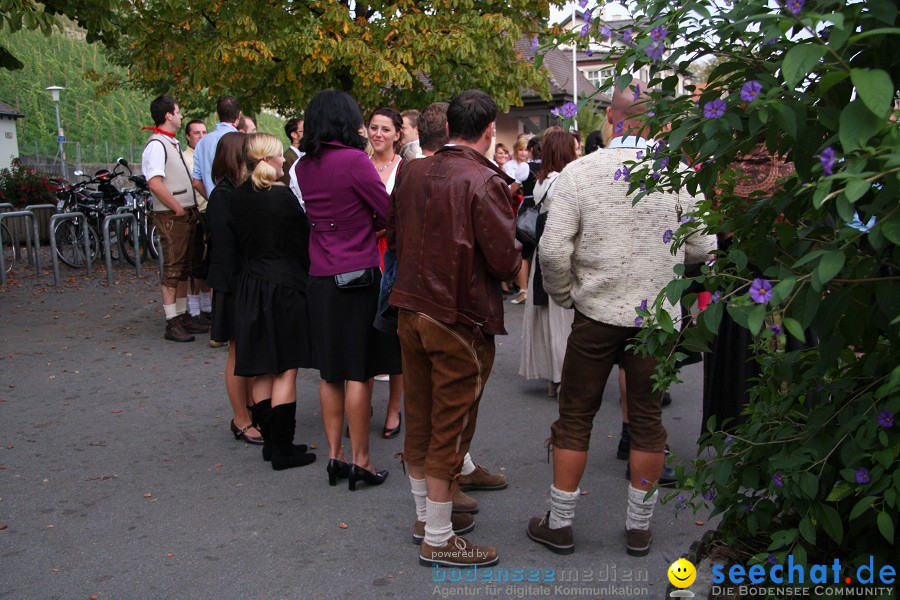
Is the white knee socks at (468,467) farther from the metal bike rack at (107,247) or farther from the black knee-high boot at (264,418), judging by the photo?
the metal bike rack at (107,247)

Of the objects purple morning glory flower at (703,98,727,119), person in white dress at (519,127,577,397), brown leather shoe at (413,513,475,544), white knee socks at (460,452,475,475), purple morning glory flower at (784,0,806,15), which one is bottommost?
brown leather shoe at (413,513,475,544)

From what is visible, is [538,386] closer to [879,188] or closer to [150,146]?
[150,146]

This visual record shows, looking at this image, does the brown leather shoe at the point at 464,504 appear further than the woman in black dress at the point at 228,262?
No

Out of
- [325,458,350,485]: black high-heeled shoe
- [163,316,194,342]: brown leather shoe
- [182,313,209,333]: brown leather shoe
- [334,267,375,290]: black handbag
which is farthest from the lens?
[182,313,209,333]: brown leather shoe

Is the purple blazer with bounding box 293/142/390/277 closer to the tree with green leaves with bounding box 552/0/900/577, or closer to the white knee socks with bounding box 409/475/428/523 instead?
the white knee socks with bounding box 409/475/428/523

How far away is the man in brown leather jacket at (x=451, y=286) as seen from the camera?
375cm

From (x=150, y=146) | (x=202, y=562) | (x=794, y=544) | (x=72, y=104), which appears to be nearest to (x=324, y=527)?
(x=202, y=562)

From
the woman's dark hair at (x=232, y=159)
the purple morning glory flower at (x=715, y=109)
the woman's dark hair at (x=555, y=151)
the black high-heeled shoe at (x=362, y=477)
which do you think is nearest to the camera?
the purple morning glory flower at (x=715, y=109)

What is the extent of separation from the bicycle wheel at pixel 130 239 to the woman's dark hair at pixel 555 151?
960 centimetres

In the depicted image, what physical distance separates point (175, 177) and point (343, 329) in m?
4.59

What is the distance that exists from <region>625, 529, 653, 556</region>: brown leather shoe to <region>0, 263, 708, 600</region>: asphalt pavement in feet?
0.12

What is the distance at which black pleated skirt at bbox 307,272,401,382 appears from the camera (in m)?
4.76

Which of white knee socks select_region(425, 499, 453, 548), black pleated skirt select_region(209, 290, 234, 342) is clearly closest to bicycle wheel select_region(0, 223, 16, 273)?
black pleated skirt select_region(209, 290, 234, 342)

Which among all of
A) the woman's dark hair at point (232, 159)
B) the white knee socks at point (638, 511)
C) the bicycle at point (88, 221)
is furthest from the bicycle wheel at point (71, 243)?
the white knee socks at point (638, 511)
